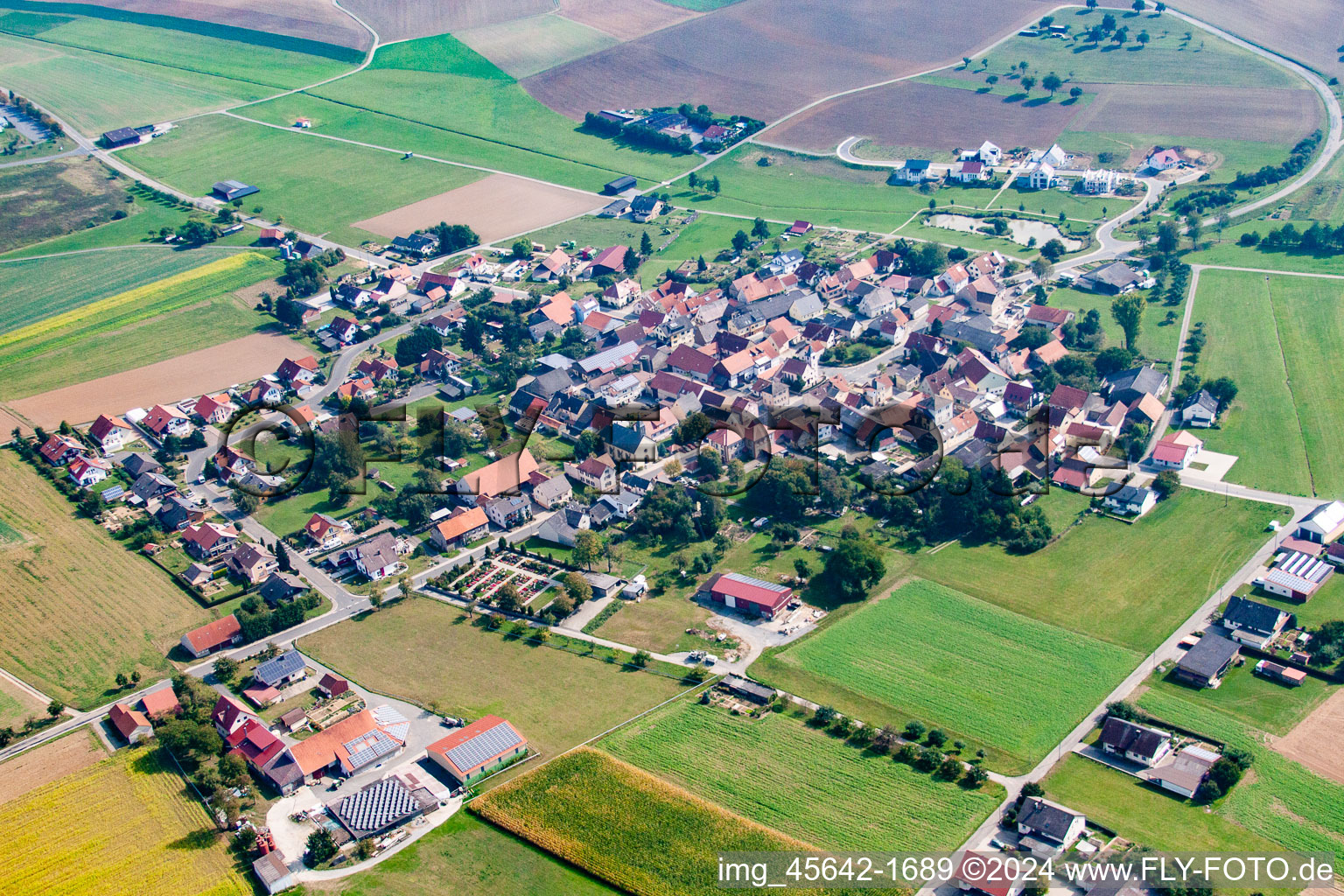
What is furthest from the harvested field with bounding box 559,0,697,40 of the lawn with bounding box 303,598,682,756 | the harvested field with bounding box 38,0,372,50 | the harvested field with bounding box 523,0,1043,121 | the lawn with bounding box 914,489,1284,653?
the lawn with bounding box 303,598,682,756

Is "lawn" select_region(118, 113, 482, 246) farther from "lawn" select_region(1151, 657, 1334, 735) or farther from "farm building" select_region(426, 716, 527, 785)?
"lawn" select_region(1151, 657, 1334, 735)

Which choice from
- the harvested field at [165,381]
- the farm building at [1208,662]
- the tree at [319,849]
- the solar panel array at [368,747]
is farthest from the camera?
the harvested field at [165,381]

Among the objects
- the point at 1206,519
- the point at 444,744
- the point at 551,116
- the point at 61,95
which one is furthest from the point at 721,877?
the point at 61,95

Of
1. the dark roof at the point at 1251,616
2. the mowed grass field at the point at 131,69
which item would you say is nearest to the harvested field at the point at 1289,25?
the dark roof at the point at 1251,616

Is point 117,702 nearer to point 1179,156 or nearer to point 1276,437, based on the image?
point 1276,437

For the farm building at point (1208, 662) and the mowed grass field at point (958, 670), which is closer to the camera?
the mowed grass field at point (958, 670)

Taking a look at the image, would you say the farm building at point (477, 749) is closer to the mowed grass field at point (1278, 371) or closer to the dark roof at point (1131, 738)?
the dark roof at point (1131, 738)
